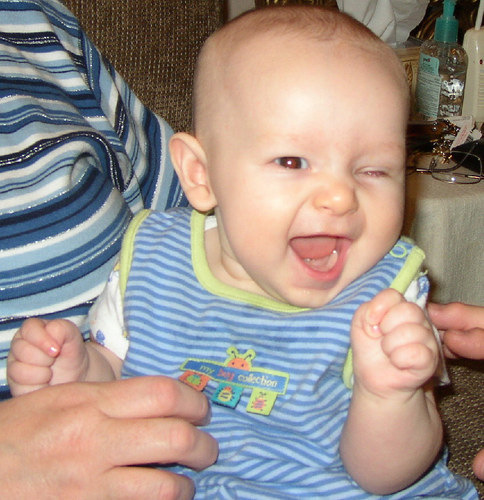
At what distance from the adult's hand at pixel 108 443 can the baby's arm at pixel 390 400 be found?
17cm

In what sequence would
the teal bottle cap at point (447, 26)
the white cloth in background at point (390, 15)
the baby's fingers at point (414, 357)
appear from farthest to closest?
the white cloth in background at point (390, 15), the teal bottle cap at point (447, 26), the baby's fingers at point (414, 357)

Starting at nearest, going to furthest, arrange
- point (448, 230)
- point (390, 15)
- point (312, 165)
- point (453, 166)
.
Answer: point (312, 165) < point (448, 230) < point (453, 166) < point (390, 15)

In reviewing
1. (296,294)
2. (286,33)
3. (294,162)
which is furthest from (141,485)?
(286,33)

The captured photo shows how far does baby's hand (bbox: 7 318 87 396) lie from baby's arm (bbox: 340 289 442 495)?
34 centimetres

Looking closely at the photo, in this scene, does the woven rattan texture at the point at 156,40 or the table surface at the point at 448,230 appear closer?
the woven rattan texture at the point at 156,40

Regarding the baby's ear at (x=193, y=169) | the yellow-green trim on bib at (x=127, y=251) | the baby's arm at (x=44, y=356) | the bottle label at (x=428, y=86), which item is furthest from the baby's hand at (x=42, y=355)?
the bottle label at (x=428, y=86)

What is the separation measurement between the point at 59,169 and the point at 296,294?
0.38 meters

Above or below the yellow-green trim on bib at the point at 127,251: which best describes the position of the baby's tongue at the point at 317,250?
above

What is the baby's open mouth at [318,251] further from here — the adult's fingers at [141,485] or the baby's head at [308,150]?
the adult's fingers at [141,485]

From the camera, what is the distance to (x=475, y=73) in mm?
1845

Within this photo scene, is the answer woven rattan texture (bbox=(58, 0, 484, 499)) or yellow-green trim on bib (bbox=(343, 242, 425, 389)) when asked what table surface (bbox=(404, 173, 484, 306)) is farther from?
yellow-green trim on bib (bbox=(343, 242, 425, 389))

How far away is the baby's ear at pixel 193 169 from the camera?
2.85ft

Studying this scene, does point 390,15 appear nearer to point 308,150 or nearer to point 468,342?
point 468,342

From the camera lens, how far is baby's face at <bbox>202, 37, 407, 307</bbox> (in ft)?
2.39
